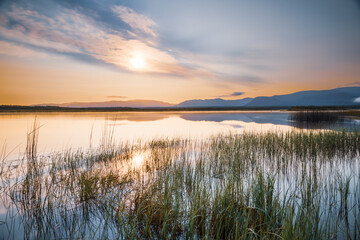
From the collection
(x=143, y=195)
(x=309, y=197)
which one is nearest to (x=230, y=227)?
(x=143, y=195)

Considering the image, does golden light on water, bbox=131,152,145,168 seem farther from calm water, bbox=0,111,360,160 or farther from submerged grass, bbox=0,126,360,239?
calm water, bbox=0,111,360,160

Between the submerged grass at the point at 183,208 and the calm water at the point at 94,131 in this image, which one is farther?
the calm water at the point at 94,131

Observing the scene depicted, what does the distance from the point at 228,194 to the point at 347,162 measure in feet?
21.8

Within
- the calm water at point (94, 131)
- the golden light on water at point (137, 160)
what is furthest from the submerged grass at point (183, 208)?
the calm water at point (94, 131)

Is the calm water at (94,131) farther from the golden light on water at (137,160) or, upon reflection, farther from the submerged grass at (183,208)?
the submerged grass at (183,208)

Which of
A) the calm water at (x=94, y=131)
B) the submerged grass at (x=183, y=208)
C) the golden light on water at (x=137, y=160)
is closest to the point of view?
the submerged grass at (x=183, y=208)

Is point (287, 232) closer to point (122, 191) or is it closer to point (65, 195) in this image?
point (122, 191)

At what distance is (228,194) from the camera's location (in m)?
3.49

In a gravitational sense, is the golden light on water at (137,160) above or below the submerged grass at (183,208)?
below

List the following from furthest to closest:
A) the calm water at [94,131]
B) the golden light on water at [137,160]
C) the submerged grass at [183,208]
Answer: the calm water at [94,131]
the golden light on water at [137,160]
the submerged grass at [183,208]

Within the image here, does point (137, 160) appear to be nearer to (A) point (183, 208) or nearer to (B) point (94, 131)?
(A) point (183, 208)

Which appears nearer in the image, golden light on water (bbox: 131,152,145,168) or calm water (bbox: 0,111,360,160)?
golden light on water (bbox: 131,152,145,168)

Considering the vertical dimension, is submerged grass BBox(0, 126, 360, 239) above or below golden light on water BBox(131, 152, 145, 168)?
above

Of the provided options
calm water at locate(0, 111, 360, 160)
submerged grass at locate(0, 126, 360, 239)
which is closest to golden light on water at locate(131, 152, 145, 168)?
submerged grass at locate(0, 126, 360, 239)
